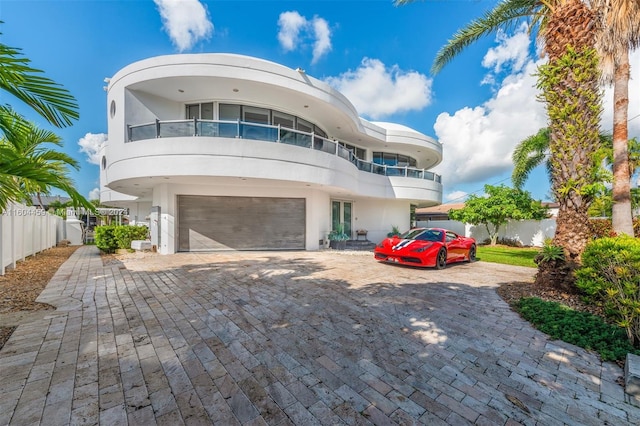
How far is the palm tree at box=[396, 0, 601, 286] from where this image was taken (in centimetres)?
558

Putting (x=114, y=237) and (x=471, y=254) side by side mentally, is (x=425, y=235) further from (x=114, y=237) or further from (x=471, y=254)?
(x=114, y=237)

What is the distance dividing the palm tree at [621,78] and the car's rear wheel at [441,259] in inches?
183

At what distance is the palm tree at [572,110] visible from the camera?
18.3 ft

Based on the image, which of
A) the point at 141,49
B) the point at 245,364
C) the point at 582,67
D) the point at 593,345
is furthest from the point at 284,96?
the point at 593,345

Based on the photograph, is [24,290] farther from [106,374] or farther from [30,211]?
[30,211]

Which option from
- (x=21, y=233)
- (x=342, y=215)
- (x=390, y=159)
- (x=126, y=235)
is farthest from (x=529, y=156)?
(x=21, y=233)

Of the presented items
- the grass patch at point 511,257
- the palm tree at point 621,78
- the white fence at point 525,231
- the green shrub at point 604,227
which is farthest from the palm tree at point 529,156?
the palm tree at point 621,78

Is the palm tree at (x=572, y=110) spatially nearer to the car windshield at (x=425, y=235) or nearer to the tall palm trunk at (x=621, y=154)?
the tall palm trunk at (x=621, y=154)

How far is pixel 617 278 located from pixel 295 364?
4.79 metres

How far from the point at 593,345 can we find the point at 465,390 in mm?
2395

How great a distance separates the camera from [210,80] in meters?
10.3

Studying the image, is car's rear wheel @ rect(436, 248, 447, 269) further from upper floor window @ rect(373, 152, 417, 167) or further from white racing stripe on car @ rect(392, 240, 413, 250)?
upper floor window @ rect(373, 152, 417, 167)

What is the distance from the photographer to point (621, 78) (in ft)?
26.3

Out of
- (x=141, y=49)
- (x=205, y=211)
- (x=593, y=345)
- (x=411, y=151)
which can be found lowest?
(x=593, y=345)
